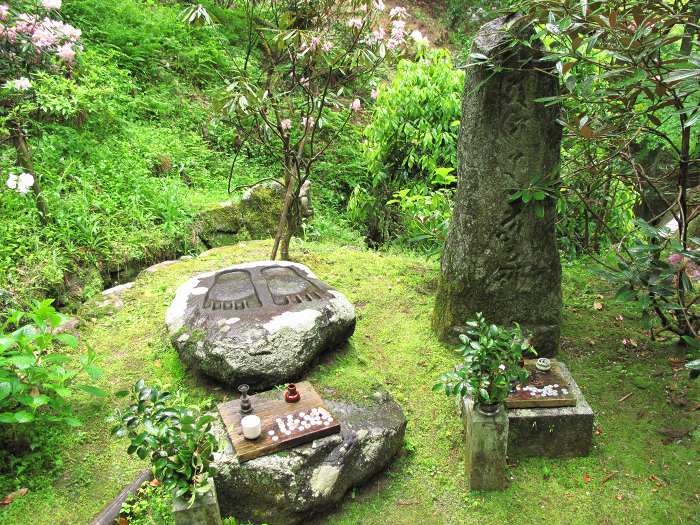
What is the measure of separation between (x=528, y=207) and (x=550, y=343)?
3.45 feet

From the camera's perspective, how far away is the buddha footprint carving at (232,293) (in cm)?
354

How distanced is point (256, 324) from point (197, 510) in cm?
131

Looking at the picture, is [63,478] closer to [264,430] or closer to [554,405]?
[264,430]

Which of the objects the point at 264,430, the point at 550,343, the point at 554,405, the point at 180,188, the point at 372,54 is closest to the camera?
the point at 264,430

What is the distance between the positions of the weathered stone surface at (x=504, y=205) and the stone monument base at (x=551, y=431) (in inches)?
31.6

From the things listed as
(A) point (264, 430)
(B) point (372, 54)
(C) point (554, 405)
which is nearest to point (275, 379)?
(A) point (264, 430)

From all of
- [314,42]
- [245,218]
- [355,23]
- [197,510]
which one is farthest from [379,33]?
[197,510]

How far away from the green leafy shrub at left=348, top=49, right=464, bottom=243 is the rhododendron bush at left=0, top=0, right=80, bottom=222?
132 inches

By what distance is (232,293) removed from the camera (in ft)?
12.1

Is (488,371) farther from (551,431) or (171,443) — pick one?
(171,443)

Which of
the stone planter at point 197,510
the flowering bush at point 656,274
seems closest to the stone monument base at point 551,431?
the flowering bush at point 656,274

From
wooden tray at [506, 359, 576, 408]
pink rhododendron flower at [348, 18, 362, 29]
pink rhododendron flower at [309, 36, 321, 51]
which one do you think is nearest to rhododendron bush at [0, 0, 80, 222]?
pink rhododendron flower at [309, 36, 321, 51]

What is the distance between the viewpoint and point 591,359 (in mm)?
3896

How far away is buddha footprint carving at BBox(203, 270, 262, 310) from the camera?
354 cm
